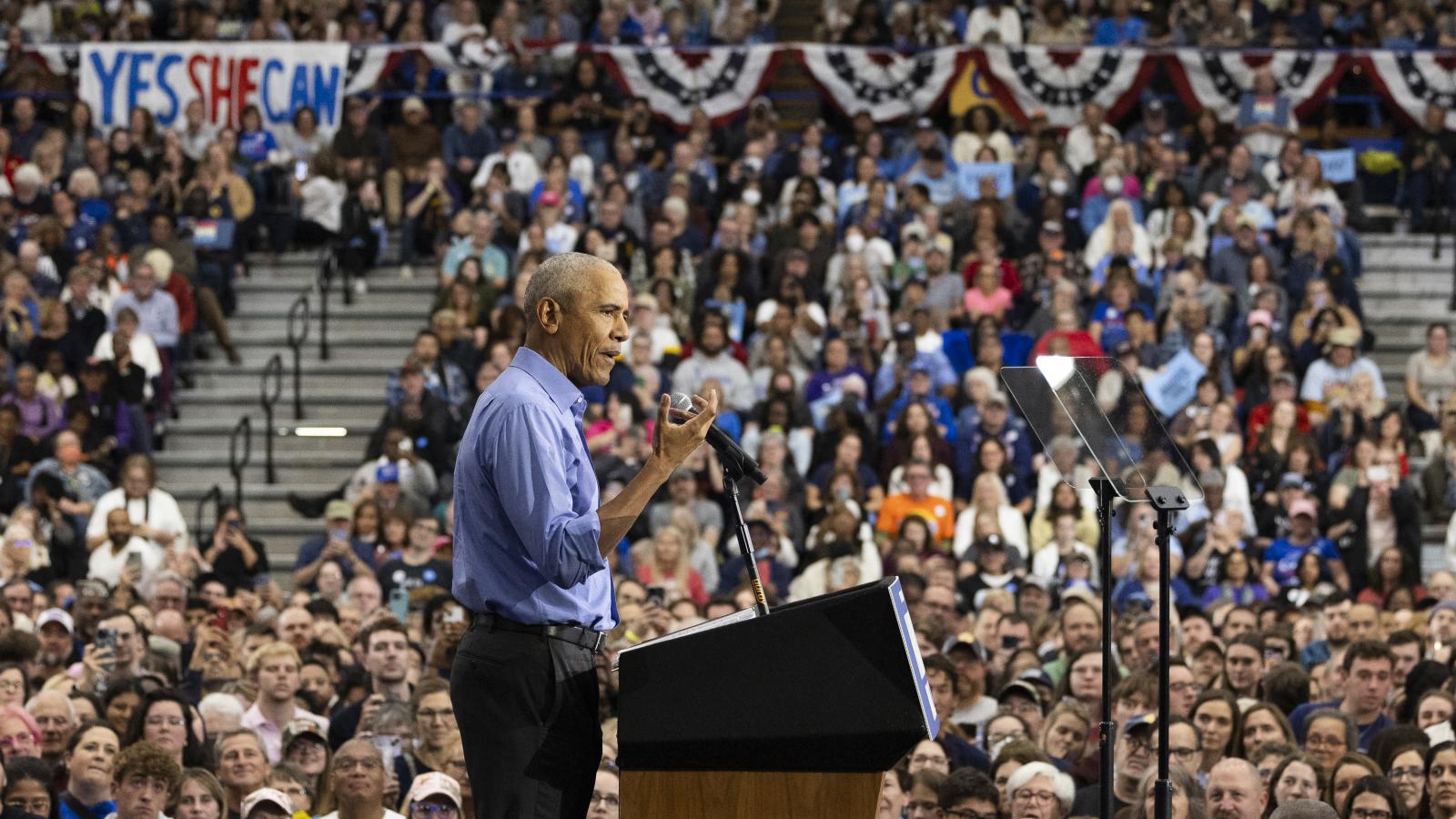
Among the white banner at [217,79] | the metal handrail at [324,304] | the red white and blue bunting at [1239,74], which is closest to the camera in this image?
the metal handrail at [324,304]

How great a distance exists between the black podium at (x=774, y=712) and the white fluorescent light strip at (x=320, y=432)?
13.2m

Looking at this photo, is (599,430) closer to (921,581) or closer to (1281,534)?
(921,581)

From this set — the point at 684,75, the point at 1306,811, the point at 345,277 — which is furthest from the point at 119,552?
the point at 1306,811

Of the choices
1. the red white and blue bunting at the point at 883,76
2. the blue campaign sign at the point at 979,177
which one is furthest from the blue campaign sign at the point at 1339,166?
the red white and blue bunting at the point at 883,76

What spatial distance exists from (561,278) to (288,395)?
13.6 m

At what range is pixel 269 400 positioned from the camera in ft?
57.2

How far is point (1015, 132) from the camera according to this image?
20219 mm

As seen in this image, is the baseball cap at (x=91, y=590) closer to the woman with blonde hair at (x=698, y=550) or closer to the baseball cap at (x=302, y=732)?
the woman with blonde hair at (x=698, y=550)

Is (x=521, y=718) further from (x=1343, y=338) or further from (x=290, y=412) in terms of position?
(x=290, y=412)

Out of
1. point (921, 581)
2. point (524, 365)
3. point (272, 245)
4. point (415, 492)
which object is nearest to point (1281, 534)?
point (921, 581)

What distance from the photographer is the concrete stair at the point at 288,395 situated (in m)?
16.8

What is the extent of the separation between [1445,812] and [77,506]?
9662 millimetres

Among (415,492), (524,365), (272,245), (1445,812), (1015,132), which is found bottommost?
(1445,812)

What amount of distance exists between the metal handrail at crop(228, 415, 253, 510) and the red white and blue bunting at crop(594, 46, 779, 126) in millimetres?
4862
